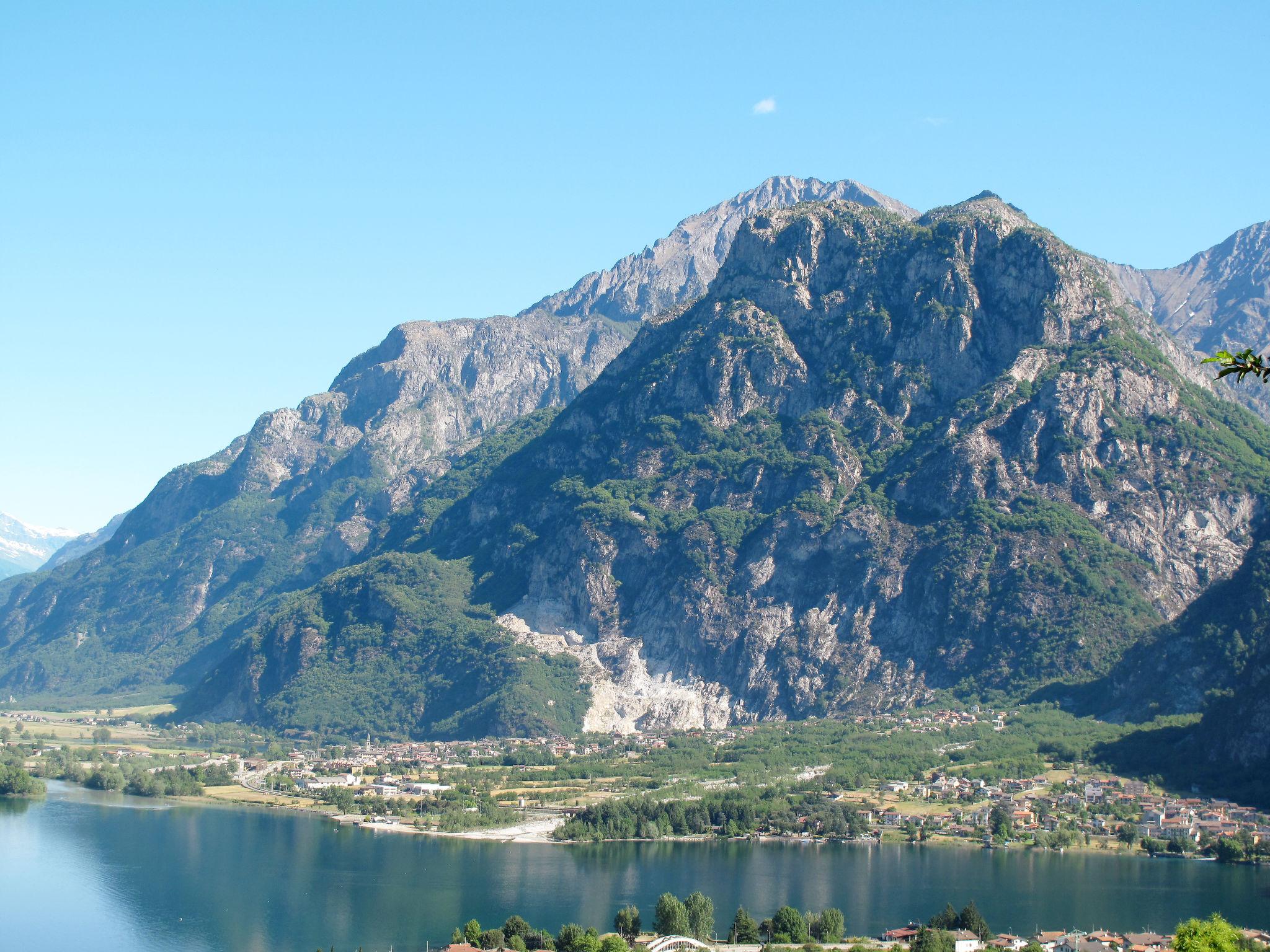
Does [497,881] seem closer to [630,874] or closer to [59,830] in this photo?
[630,874]

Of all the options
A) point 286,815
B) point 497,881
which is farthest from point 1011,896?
point 286,815

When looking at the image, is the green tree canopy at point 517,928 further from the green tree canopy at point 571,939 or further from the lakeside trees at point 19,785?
the lakeside trees at point 19,785

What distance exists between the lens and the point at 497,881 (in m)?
118

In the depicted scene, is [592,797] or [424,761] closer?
[592,797]

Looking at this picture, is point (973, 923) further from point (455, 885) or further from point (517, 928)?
point (455, 885)

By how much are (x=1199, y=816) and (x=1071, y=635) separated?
185ft

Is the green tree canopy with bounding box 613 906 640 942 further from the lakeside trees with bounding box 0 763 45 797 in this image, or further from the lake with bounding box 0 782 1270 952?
the lakeside trees with bounding box 0 763 45 797

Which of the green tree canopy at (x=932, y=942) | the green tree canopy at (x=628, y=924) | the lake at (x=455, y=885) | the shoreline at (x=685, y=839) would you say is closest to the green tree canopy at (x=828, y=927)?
the lake at (x=455, y=885)

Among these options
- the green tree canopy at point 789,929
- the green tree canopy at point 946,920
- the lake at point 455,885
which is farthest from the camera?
the lake at point 455,885

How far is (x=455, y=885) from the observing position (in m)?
118

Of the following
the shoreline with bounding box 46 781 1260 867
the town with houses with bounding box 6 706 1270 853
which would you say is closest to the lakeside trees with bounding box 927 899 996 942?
the shoreline with bounding box 46 781 1260 867

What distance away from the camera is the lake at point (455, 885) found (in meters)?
104

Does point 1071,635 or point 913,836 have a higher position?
point 1071,635

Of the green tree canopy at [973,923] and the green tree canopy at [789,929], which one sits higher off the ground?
the green tree canopy at [973,923]
